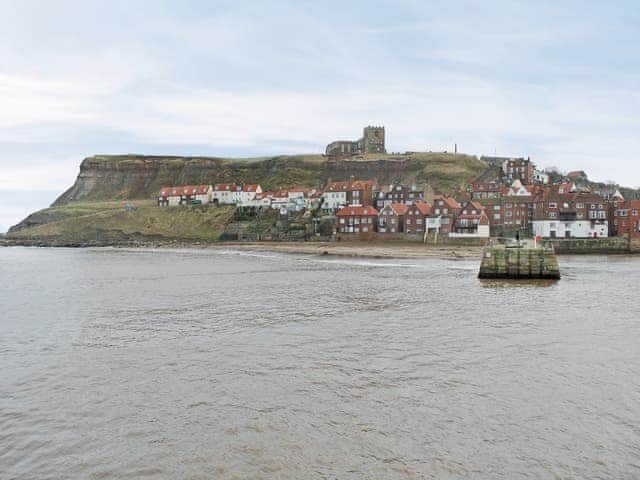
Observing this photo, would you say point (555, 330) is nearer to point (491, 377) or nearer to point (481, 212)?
point (491, 377)

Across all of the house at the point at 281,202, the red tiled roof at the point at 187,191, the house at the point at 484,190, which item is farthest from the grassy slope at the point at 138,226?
the house at the point at 484,190

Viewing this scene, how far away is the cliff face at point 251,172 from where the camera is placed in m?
155

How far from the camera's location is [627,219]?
82.4 meters

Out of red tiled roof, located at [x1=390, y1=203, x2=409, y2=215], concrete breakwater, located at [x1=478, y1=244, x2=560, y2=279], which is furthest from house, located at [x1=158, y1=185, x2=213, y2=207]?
concrete breakwater, located at [x1=478, y1=244, x2=560, y2=279]

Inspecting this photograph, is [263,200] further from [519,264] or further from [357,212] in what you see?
[519,264]

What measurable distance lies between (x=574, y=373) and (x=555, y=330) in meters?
6.65

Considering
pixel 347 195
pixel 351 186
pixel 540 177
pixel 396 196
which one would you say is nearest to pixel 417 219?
pixel 396 196

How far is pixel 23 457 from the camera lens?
977 cm

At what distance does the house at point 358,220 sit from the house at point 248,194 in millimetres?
36307

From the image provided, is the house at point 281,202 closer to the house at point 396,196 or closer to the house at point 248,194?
the house at point 248,194

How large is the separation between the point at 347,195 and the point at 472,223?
1324 inches

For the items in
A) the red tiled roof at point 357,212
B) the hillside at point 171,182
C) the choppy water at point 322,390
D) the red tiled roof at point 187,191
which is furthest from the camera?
the red tiled roof at point 187,191

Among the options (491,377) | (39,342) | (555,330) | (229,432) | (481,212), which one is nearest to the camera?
(229,432)

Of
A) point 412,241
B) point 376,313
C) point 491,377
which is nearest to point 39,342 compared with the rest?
point 376,313
